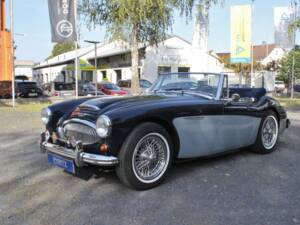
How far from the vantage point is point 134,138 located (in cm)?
397

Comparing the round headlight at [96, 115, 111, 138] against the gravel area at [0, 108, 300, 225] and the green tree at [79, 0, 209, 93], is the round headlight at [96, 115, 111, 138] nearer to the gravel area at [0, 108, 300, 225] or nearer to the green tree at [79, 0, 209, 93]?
the gravel area at [0, 108, 300, 225]

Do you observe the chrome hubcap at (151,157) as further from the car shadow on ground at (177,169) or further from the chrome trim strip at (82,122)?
the chrome trim strip at (82,122)

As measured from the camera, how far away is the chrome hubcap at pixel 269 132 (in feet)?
19.8

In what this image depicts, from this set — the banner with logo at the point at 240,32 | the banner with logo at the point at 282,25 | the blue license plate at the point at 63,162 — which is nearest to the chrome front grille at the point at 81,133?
the blue license plate at the point at 63,162

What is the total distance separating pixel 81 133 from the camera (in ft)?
13.6

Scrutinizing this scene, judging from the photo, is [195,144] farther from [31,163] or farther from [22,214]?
[31,163]

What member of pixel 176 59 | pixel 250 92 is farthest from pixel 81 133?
pixel 176 59

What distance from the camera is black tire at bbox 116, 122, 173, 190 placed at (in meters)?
3.93

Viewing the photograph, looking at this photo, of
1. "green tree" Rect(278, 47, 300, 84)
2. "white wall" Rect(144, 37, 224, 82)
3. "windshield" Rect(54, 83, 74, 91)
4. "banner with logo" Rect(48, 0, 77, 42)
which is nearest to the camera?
"banner with logo" Rect(48, 0, 77, 42)

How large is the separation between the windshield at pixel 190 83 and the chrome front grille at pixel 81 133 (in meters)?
1.87

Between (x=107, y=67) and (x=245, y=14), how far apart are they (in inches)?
861

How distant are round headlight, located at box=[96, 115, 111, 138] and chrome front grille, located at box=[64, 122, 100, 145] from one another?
0.11 meters

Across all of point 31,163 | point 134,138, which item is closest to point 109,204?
point 134,138

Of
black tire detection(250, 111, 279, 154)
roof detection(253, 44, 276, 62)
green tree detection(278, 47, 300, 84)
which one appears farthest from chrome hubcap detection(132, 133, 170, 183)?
roof detection(253, 44, 276, 62)
